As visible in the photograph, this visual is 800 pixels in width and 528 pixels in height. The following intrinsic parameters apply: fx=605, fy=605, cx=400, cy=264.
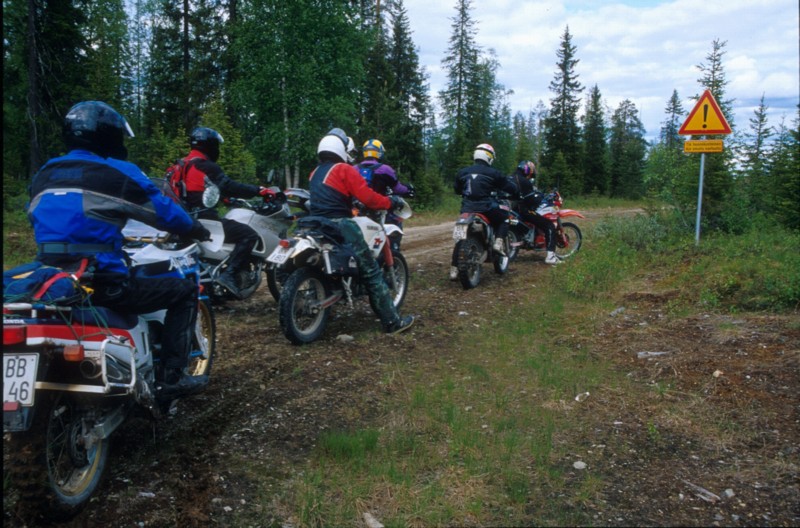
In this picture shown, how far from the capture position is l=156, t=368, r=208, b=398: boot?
4.02 metres

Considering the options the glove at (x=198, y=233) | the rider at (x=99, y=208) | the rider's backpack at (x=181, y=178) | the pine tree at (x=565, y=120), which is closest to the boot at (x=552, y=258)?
the rider's backpack at (x=181, y=178)

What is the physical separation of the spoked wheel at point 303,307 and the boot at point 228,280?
1268 millimetres

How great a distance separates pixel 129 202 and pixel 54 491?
1598 millimetres

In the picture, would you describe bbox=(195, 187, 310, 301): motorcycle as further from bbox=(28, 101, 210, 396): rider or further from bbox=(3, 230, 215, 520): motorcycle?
bbox=(3, 230, 215, 520): motorcycle

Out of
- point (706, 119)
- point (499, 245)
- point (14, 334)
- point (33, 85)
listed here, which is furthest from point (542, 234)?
point (33, 85)

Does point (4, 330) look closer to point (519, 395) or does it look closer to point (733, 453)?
point (519, 395)

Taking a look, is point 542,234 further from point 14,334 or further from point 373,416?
point 14,334

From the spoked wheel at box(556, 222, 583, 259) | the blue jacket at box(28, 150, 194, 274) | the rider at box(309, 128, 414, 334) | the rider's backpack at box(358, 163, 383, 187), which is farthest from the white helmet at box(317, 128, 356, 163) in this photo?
the spoked wheel at box(556, 222, 583, 259)

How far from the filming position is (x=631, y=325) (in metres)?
7.16

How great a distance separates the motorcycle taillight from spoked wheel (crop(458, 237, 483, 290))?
6762 millimetres

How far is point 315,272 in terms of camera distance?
6.33 m

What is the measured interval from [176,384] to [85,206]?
1374mm

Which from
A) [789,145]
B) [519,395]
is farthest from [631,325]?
[789,145]

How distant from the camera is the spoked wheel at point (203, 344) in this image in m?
4.71
